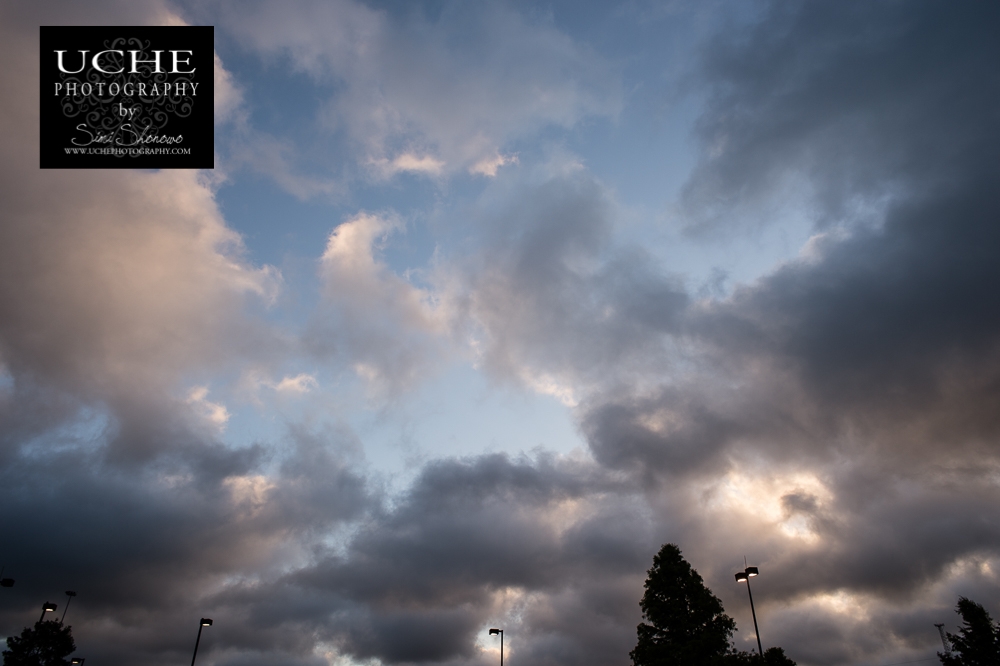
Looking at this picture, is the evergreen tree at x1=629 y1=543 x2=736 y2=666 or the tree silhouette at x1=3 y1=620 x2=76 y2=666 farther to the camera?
the tree silhouette at x1=3 y1=620 x2=76 y2=666

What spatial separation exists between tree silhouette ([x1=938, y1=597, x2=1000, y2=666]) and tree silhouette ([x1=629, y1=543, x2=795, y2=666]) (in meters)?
28.4

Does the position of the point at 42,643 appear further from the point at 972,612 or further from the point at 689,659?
the point at 972,612

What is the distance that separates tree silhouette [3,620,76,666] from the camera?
159ft

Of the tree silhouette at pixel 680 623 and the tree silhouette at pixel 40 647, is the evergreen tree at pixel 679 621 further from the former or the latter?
the tree silhouette at pixel 40 647

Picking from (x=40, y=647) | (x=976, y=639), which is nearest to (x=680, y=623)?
(x=976, y=639)

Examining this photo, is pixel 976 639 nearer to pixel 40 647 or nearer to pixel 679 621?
pixel 679 621

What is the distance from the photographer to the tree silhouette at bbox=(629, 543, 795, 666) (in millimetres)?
28047

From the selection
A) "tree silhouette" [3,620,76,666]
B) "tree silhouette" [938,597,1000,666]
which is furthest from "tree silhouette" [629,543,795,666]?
"tree silhouette" [3,620,76,666]

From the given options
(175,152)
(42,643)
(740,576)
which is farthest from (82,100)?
(42,643)

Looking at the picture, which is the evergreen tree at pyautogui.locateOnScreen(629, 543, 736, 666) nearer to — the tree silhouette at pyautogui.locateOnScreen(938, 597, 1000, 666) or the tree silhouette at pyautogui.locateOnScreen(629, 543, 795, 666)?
the tree silhouette at pyautogui.locateOnScreen(629, 543, 795, 666)

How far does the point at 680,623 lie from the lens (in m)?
29.9

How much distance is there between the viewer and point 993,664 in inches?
1662

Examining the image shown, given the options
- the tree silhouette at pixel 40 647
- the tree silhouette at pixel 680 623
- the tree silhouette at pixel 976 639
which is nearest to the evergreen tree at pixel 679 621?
the tree silhouette at pixel 680 623

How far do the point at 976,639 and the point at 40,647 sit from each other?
85444 mm
